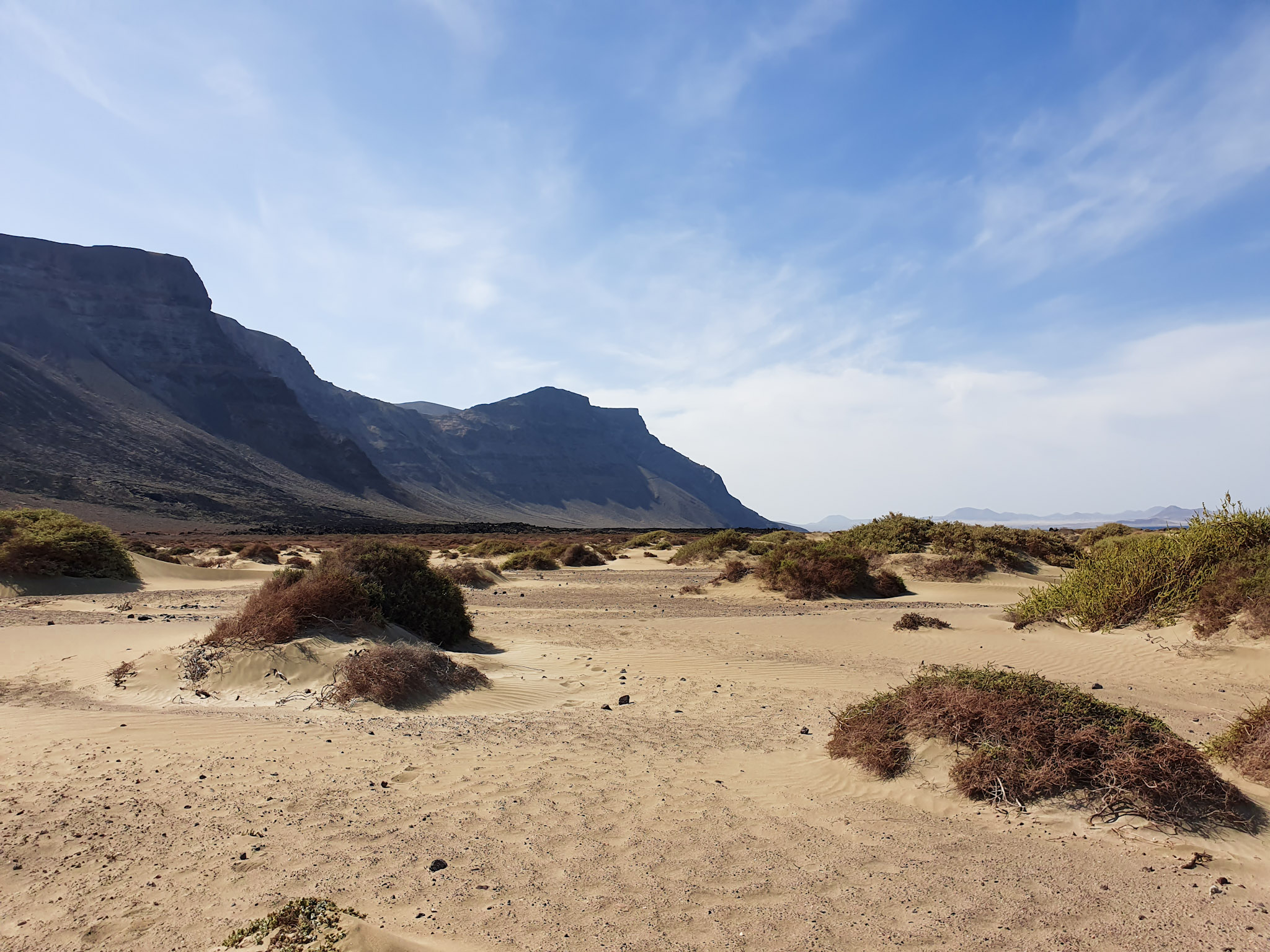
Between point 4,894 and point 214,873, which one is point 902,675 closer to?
point 214,873

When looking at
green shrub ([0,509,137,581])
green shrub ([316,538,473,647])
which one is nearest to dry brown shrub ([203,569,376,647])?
green shrub ([316,538,473,647])

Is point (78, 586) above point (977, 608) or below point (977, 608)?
below

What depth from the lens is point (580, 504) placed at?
17712 cm

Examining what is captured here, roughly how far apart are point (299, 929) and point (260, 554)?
33.9 m

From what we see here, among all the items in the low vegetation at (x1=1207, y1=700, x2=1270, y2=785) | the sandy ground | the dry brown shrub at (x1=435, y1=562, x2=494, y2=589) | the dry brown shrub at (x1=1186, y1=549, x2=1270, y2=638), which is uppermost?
the dry brown shrub at (x1=1186, y1=549, x2=1270, y2=638)

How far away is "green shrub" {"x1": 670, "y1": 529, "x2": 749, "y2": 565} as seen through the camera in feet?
108

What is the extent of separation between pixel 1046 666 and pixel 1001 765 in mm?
7145

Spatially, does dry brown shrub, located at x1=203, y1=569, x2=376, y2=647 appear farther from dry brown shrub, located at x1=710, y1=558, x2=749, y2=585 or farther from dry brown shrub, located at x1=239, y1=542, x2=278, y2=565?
dry brown shrub, located at x1=239, y1=542, x2=278, y2=565

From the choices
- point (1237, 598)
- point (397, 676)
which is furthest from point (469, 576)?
point (1237, 598)

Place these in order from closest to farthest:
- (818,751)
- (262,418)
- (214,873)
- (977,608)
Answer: (214,873), (818,751), (977,608), (262,418)

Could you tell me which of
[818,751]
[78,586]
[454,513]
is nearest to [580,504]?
[454,513]

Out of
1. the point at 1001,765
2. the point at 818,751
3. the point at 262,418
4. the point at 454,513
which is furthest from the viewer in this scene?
the point at 454,513

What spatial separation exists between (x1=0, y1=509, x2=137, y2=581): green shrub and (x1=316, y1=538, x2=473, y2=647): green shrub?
14291 millimetres

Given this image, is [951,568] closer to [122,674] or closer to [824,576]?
[824,576]
